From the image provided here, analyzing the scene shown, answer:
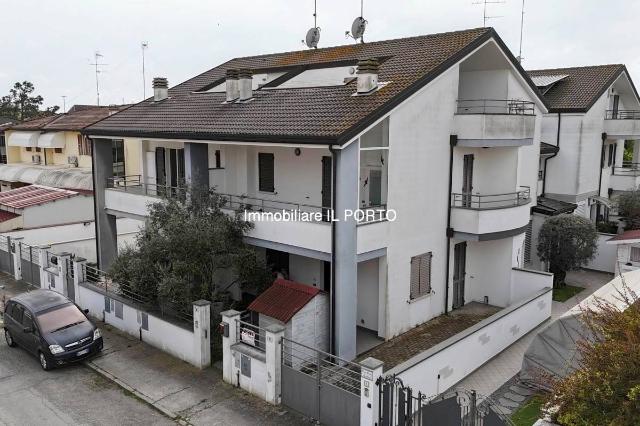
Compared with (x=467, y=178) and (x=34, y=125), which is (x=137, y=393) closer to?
(x=467, y=178)

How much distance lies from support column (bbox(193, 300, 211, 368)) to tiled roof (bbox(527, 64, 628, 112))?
20.2 m

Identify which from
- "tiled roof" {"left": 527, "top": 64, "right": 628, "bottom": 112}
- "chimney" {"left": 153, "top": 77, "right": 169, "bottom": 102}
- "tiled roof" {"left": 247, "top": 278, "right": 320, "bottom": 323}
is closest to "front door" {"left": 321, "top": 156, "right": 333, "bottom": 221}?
"tiled roof" {"left": 247, "top": 278, "right": 320, "bottom": 323}

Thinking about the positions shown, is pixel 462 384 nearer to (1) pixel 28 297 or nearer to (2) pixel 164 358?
(2) pixel 164 358

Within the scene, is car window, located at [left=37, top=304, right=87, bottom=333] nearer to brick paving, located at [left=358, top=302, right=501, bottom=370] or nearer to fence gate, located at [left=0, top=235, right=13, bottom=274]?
brick paving, located at [left=358, top=302, right=501, bottom=370]

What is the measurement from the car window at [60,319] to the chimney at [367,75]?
383 inches

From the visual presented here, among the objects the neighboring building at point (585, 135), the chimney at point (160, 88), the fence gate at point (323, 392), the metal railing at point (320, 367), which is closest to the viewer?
the fence gate at point (323, 392)

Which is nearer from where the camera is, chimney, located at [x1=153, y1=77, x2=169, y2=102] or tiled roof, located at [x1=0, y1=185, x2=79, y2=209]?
chimney, located at [x1=153, y1=77, x2=169, y2=102]

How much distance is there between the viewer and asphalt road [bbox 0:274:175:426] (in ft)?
38.0

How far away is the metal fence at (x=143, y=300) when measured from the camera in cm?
1455

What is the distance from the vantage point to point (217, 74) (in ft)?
81.7

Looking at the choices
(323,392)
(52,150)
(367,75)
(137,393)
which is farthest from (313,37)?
(52,150)

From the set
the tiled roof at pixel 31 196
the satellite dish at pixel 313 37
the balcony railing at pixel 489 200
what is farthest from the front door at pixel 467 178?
the tiled roof at pixel 31 196

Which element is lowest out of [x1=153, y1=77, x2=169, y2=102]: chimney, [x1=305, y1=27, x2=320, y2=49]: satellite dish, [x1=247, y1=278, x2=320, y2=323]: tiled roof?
[x1=247, y1=278, x2=320, y2=323]: tiled roof

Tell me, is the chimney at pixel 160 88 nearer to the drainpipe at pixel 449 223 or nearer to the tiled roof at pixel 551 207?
the drainpipe at pixel 449 223
